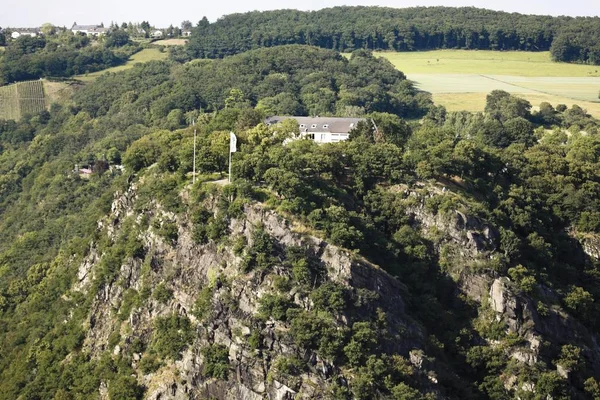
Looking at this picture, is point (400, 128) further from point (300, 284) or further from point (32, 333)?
point (32, 333)

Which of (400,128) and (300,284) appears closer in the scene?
(300,284)

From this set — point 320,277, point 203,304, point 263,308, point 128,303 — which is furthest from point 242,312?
point 128,303

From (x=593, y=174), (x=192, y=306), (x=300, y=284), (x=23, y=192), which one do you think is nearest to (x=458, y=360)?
(x=300, y=284)

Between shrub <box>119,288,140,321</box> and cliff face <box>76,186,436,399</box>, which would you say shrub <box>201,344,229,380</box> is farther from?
shrub <box>119,288,140,321</box>

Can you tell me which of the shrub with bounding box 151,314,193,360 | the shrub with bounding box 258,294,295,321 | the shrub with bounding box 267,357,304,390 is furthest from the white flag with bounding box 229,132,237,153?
the shrub with bounding box 267,357,304,390

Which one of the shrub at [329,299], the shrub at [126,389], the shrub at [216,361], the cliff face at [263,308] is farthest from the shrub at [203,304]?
the shrub at [329,299]

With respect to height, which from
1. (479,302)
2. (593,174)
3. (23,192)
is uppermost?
(593,174)

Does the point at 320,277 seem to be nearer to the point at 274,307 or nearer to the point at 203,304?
the point at 274,307

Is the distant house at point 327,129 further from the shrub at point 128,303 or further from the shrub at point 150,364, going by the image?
the shrub at point 150,364
